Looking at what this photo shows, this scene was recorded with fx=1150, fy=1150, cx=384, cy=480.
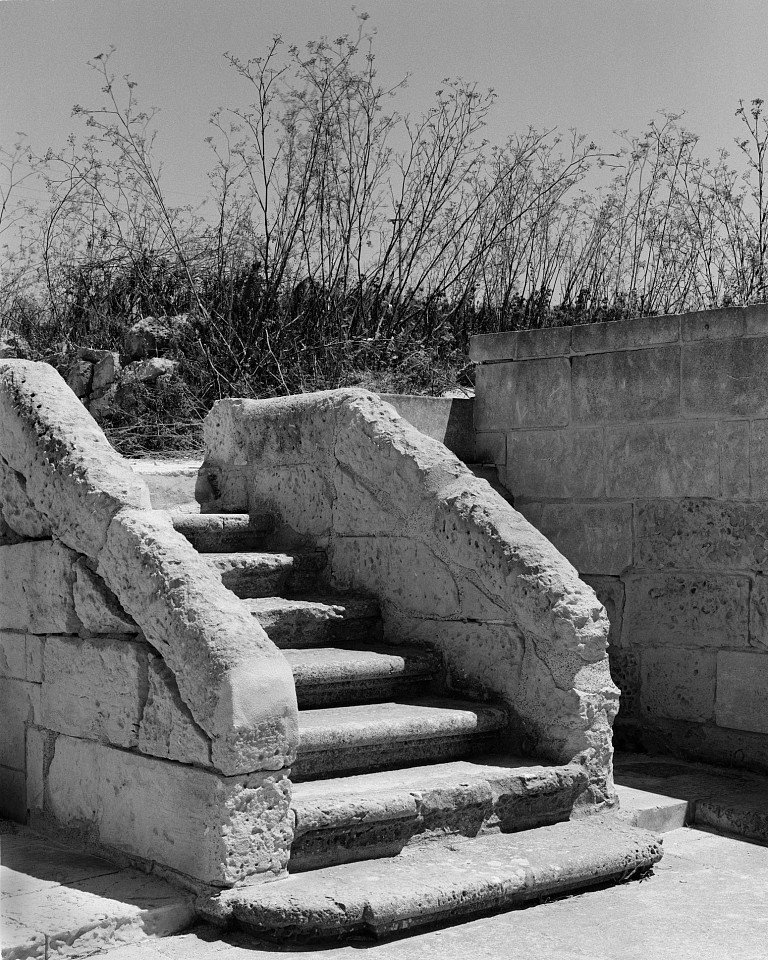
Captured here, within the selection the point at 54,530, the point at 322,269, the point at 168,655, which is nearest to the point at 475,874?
the point at 168,655

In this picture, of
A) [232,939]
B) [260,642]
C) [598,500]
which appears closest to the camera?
[232,939]

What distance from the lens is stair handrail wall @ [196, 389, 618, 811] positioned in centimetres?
414

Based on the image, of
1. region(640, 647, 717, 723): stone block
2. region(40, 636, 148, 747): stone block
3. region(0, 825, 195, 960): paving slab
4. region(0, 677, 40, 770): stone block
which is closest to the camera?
region(0, 825, 195, 960): paving slab

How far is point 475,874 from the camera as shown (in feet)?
11.4

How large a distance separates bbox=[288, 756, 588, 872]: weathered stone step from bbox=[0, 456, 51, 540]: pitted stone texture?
1.31 metres

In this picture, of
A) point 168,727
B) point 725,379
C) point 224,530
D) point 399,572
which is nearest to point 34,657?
point 168,727

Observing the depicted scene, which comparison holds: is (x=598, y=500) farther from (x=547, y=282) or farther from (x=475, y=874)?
(x=547, y=282)

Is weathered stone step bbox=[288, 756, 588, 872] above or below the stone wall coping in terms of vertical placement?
below

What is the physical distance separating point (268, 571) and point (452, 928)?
1792 millimetres

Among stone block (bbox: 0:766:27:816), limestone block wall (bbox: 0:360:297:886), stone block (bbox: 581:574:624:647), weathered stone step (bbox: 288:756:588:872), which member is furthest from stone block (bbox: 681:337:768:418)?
stone block (bbox: 0:766:27:816)

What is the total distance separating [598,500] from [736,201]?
9.70 feet

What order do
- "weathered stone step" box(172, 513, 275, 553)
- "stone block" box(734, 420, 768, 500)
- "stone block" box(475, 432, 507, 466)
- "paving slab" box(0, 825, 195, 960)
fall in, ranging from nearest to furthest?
"paving slab" box(0, 825, 195, 960), "weathered stone step" box(172, 513, 275, 553), "stone block" box(734, 420, 768, 500), "stone block" box(475, 432, 507, 466)

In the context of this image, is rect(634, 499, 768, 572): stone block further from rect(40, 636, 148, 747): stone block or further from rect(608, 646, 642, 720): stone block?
rect(40, 636, 148, 747): stone block

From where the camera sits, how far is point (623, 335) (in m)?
5.45
